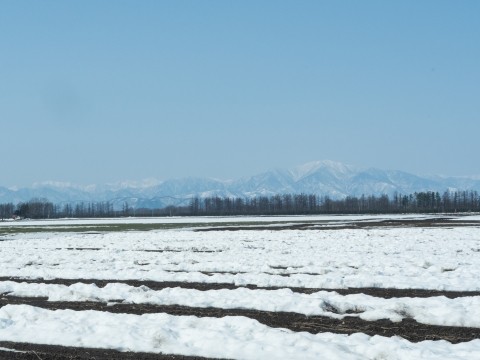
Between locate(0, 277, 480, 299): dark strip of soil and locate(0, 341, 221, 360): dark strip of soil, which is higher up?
locate(0, 277, 480, 299): dark strip of soil

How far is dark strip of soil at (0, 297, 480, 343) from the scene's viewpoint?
10.8 meters

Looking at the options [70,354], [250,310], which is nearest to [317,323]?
[250,310]

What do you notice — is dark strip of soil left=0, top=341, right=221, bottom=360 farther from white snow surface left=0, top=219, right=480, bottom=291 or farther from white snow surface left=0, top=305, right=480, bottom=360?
white snow surface left=0, top=219, right=480, bottom=291

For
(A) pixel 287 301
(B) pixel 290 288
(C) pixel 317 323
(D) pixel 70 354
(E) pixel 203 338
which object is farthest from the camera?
(B) pixel 290 288

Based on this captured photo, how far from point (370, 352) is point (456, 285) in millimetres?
8100

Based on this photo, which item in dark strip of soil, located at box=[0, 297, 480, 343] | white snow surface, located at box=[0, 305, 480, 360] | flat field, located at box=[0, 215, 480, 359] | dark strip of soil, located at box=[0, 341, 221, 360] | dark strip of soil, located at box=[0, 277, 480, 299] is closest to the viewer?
white snow surface, located at box=[0, 305, 480, 360]

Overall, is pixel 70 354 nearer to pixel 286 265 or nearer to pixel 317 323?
pixel 317 323

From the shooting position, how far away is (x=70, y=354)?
9.87 metres

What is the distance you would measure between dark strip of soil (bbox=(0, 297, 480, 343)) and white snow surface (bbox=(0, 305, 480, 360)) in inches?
24.6

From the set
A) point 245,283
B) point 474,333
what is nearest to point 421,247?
point 245,283

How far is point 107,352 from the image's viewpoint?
999 cm

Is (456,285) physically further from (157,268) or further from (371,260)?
(157,268)

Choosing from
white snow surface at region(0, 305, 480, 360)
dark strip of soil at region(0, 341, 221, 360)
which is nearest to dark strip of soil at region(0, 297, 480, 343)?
white snow surface at region(0, 305, 480, 360)

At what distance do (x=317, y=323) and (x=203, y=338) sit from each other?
257 centimetres
